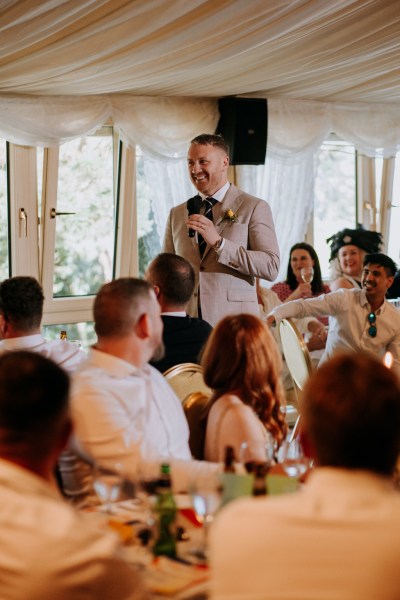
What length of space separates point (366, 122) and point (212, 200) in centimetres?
429

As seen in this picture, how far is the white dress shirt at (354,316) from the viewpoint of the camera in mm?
5406

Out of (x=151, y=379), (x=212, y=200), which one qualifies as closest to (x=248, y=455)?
(x=151, y=379)

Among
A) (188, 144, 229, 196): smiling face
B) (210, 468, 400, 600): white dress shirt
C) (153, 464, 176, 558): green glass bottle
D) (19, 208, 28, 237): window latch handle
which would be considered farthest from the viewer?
(19, 208, 28, 237): window latch handle

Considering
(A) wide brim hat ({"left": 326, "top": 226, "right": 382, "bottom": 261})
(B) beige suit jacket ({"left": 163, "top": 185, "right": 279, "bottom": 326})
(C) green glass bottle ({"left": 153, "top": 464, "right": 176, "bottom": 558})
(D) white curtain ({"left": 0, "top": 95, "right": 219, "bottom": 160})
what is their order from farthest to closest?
(A) wide brim hat ({"left": 326, "top": 226, "right": 382, "bottom": 261}), (D) white curtain ({"left": 0, "top": 95, "right": 219, "bottom": 160}), (B) beige suit jacket ({"left": 163, "top": 185, "right": 279, "bottom": 326}), (C) green glass bottle ({"left": 153, "top": 464, "right": 176, "bottom": 558})

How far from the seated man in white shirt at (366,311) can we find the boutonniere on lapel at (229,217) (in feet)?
2.49

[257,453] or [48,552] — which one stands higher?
[48,552]

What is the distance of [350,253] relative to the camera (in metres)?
7.57

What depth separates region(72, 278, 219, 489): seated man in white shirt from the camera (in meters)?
2.64

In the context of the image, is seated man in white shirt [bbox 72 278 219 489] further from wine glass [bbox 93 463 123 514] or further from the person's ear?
wine glass [bbox 93 463 123 514]

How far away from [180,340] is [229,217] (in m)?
1.15

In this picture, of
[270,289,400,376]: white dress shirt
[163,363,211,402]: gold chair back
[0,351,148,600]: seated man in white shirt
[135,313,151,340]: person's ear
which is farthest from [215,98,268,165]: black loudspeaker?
[0,351,148,600]: seated man in white shirt

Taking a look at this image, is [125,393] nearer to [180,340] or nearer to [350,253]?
[180,340]

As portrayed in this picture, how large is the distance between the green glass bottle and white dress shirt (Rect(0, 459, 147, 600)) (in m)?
0.53

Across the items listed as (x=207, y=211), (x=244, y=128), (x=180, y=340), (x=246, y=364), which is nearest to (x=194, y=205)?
(x=207, y=211)
